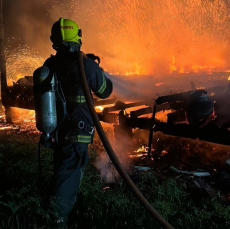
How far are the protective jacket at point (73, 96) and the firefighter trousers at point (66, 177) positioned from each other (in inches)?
5.1

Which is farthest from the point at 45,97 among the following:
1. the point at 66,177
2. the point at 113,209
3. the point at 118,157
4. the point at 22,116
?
the point at 22,116

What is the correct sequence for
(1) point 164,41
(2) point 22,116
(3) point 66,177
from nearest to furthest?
(3) point 66,177, (2) point 22,116, (1) point 164,41

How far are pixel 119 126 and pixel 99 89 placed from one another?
342cm

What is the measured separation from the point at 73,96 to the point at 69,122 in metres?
0.32

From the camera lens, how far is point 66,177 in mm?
3115

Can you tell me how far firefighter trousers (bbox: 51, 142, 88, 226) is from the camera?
3072 mm

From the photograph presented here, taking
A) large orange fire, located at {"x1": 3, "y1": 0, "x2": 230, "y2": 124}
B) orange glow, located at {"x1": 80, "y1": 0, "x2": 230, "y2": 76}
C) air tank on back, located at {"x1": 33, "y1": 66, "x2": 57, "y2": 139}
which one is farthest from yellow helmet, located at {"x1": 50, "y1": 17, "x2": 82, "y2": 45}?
orange glow, located at {"x1": 80, "y1": 0, "x2": 230, "y2": 76}

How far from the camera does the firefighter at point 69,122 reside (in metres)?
3.11

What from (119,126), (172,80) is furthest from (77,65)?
(172,80)

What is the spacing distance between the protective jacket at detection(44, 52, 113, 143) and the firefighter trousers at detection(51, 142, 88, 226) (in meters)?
0.13

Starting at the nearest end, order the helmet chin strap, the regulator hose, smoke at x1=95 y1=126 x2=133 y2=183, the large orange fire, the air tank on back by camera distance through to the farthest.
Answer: the regulator hose < the air tank on back < the helmet chin strap < smoke at x1=95 y1=126 x2=133 y2=183 < the large orange fire

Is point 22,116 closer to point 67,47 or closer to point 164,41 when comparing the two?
point 164,41

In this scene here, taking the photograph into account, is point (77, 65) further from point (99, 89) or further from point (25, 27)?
point (25, 27)

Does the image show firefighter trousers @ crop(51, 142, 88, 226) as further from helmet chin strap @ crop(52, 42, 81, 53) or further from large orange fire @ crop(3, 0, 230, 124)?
large orange fire @ crop(3, 0, 230, 124)
